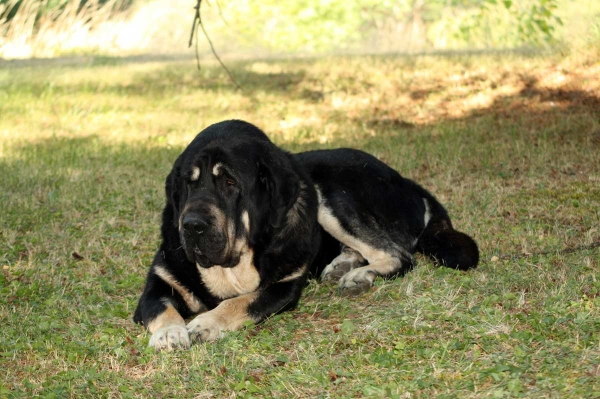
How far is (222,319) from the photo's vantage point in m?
5.06

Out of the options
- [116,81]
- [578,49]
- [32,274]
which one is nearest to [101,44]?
[116,81]

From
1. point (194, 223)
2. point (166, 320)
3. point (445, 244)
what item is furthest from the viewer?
point (445, 244)

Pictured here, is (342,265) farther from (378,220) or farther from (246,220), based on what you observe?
(246,220)

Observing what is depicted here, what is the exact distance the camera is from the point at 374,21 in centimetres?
3578

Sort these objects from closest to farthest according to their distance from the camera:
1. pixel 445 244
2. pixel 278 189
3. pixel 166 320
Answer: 1. pixel 166 320
2. pixel 278 189
3. pixel 445 244

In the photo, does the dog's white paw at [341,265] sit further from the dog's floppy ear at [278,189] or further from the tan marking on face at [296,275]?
the dog's floppy ear at [278,189]

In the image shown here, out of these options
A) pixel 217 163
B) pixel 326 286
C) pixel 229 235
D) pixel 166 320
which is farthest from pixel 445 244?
pixel 166 320

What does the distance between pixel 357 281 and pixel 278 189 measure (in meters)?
0.97

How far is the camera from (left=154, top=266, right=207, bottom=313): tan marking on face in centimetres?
543

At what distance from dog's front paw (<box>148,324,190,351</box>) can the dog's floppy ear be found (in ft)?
3.30

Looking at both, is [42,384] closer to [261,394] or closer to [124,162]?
[261,394]

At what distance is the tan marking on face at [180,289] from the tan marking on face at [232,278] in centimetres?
14

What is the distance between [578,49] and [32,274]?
34.0 ft

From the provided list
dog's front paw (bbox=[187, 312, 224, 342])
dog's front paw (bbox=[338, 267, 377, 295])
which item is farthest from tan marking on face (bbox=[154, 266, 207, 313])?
dog's front paw (bbox=[338, 267, 377, 295])
